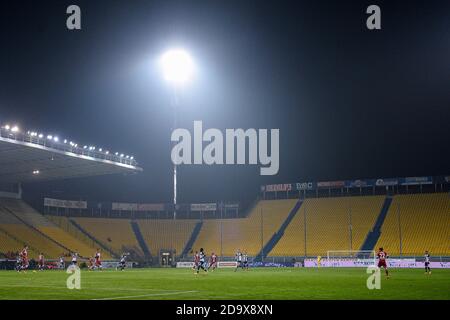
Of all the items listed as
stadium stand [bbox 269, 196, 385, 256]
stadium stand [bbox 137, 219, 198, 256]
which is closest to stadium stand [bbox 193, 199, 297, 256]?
stadium stand [bbox 137, 219, 198, 256]

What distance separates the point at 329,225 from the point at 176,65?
31.0 metres

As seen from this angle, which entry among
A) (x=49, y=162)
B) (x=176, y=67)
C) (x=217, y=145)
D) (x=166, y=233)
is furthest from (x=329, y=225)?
(x=49, y=162)

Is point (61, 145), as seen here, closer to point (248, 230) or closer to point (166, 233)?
point (166, 233)

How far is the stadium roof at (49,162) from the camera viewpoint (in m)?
51.3

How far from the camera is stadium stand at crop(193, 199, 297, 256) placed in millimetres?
71250

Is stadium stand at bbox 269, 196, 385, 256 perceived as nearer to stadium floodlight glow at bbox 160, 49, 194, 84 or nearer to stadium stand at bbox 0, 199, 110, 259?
stadium stand at bbox 0, 199, 110, 259

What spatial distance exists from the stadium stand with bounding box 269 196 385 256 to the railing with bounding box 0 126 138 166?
22009 millimetres

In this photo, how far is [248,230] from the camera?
74.0m

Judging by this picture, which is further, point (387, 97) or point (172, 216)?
point (172, 216)
